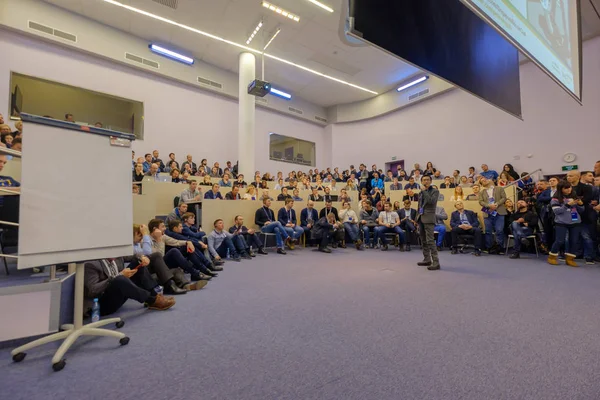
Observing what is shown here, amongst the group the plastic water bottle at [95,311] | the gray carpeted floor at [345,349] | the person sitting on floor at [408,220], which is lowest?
the gray carpeted floor at [345,349]

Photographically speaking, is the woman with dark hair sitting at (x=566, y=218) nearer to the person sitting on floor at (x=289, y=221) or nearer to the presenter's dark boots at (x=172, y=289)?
the person sitting on floor at (x=289, y=221)

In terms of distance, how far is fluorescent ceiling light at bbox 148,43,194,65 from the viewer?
8.05m

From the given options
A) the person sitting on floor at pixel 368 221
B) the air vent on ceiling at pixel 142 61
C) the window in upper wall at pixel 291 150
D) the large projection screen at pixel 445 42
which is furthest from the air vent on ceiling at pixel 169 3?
the large projection screen at pixel 445 42

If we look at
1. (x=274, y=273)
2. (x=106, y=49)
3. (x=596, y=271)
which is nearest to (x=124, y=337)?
(x=274, y=273)

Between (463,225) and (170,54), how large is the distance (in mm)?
8914

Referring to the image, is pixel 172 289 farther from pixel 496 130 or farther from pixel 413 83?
pixel 413 83

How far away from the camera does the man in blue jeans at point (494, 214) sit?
16.6ft

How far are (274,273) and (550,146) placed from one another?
25.7 ft

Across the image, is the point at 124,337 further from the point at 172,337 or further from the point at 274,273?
the point at 274,273

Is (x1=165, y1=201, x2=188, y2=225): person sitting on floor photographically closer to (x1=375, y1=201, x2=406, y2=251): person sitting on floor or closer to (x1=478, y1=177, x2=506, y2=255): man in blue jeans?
(x1=375, y1=201, x2=406, y2=251): person sitting on floor

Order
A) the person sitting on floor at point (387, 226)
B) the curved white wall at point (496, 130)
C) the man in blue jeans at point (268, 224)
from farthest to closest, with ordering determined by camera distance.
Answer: the curved white wall at point (496, 130)
the person sitting on floor at point (387, 226)
the man in blue jeans at point (268, 224)

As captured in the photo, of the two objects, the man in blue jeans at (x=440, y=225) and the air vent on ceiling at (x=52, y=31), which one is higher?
the air vent on ceiling at (x=52, y=31)

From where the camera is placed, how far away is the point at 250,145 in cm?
875

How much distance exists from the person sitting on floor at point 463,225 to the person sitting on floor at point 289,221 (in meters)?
2.95
